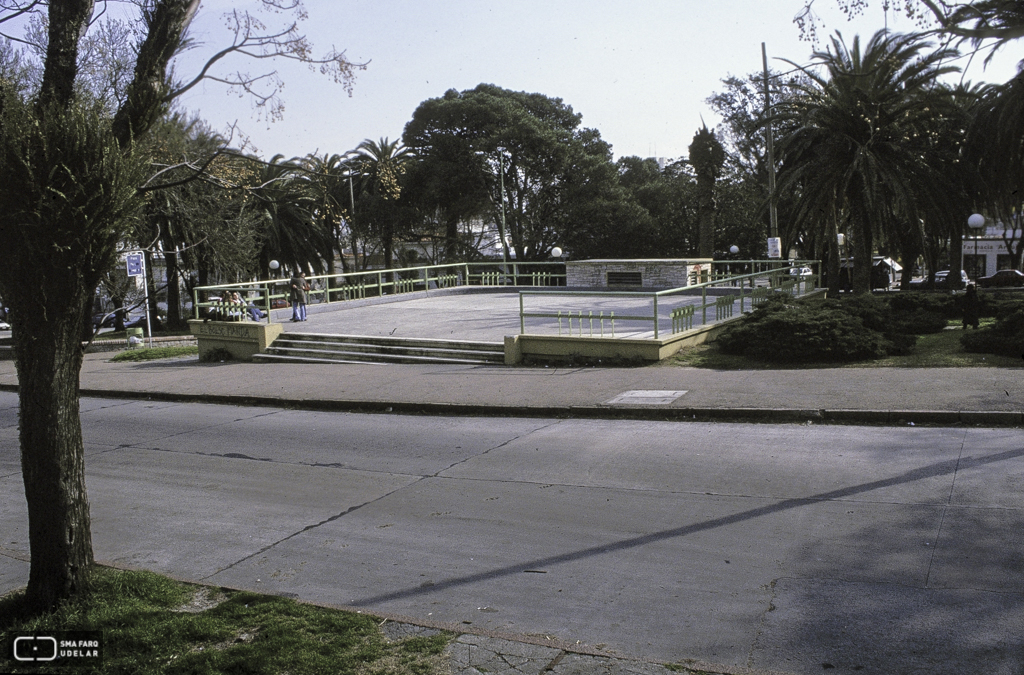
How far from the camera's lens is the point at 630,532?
6.80 metres

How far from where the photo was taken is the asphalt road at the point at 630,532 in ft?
16.1

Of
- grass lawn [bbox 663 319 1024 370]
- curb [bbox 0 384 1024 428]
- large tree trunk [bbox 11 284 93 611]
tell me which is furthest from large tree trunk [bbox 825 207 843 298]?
large tree trunk [bbox 11 284 93 611]

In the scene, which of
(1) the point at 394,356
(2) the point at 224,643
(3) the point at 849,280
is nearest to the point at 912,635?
(2) the point at 224,643

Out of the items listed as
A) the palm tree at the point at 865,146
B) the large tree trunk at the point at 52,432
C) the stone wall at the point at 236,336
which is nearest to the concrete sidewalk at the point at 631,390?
the stone wall at the point at 236,336

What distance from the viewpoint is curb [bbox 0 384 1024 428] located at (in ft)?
32.6

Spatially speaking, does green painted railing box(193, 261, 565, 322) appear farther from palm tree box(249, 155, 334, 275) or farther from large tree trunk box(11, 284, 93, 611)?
large tree trunk box(11, 284, 93, 611)

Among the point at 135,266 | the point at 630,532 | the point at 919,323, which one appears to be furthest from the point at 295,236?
the point at 630,532

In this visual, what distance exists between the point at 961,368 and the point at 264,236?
32160 millimetres

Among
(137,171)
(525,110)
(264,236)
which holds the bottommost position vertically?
(137,171)

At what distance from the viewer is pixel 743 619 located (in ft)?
16.5

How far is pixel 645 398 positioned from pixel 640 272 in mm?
18529

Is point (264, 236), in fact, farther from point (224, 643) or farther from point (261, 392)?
point (224, 643)

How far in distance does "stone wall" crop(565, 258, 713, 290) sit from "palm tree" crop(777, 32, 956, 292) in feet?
15.3

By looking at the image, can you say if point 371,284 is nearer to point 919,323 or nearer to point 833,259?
point 833,259
